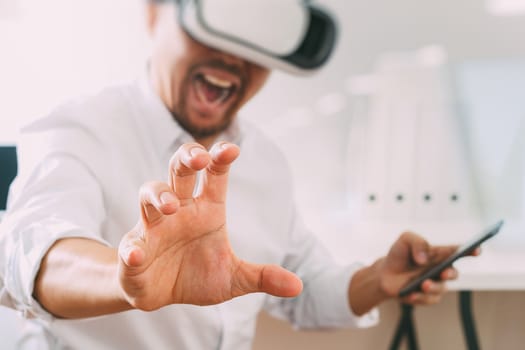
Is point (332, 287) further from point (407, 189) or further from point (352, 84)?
point (352, 84)

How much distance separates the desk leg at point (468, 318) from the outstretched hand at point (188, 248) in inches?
28.3

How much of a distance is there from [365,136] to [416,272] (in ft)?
0.90

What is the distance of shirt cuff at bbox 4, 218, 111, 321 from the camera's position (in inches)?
20.7

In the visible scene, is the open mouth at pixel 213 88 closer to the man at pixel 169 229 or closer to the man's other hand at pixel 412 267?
the man at pixel 169 229

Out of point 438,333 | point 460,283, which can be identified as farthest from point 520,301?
point 460,283

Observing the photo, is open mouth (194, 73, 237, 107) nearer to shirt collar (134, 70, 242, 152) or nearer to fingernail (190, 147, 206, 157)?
shirt collar (134, 70, 242, 152)

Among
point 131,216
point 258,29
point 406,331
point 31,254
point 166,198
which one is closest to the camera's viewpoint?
point 166,198

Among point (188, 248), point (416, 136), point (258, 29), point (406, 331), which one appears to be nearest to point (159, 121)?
→ point (258, 29)

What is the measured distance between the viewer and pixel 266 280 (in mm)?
454

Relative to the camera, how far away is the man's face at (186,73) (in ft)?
2.53

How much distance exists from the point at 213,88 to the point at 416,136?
0.38m

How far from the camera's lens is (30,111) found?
0.66m

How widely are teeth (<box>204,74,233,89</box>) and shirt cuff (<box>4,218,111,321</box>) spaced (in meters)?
0.30

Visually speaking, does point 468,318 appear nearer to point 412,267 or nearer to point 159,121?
point 412,267
